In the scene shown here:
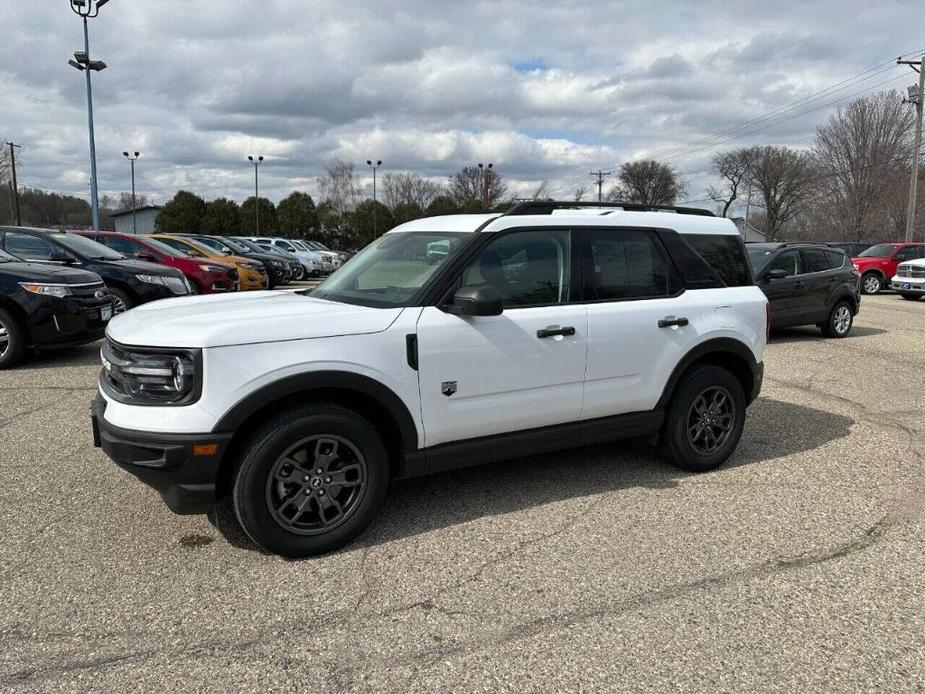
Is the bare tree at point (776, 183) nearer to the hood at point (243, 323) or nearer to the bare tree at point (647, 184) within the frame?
the bare tree at point (647, 184)

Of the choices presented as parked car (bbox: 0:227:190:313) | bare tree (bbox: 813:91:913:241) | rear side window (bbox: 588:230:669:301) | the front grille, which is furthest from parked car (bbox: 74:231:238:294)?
bare tree (bbox: 813:91:913:241)

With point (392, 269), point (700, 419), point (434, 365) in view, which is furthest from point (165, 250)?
point (700, 419)

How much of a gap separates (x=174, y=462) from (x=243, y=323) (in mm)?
718

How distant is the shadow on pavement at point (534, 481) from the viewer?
386 centimetres

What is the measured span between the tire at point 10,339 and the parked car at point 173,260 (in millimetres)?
4742

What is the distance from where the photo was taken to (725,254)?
4.95 metres

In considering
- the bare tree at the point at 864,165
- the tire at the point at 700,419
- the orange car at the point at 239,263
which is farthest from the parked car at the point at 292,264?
the bare tree at the point at 864,165

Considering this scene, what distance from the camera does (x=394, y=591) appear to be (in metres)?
3.13

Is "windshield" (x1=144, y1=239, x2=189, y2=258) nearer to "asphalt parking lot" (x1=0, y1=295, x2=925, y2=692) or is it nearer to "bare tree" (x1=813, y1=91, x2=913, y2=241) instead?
"asphalt parking lot" (x1=0, y1=295, x2=925, y2=692)

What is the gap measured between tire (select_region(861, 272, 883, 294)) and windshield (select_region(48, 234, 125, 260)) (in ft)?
73.0

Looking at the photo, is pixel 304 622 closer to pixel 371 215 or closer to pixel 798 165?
pixel 371 215

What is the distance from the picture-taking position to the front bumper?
3.10 metres

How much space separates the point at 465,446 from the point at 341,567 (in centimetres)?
93

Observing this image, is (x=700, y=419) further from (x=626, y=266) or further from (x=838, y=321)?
(x=838, y=321)
